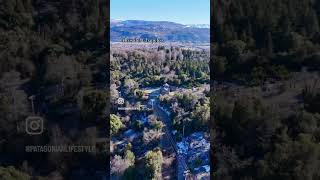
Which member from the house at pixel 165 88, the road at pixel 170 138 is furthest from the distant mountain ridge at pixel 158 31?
the road at pixel 170 138

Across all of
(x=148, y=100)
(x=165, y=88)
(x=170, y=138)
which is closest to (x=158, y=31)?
(x=165, y=88)

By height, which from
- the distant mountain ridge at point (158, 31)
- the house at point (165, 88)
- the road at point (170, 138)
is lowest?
the road at point (170, 138)

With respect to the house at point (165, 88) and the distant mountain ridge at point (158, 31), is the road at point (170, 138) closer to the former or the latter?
the house at point (165, 88)

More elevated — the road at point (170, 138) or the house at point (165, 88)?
the house at point (165, 88)

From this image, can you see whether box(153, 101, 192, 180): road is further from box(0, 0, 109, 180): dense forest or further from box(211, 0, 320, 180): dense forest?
box(0, 0, 109, 180): dense forest

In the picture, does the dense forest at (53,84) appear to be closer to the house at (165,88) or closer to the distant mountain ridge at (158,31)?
the distant mountain ridge at (158,31)

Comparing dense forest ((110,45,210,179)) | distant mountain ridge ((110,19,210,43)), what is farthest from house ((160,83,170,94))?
distant mountain ridge ((110,19,210,43))

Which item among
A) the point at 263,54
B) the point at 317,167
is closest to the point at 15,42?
the point at 263,54
